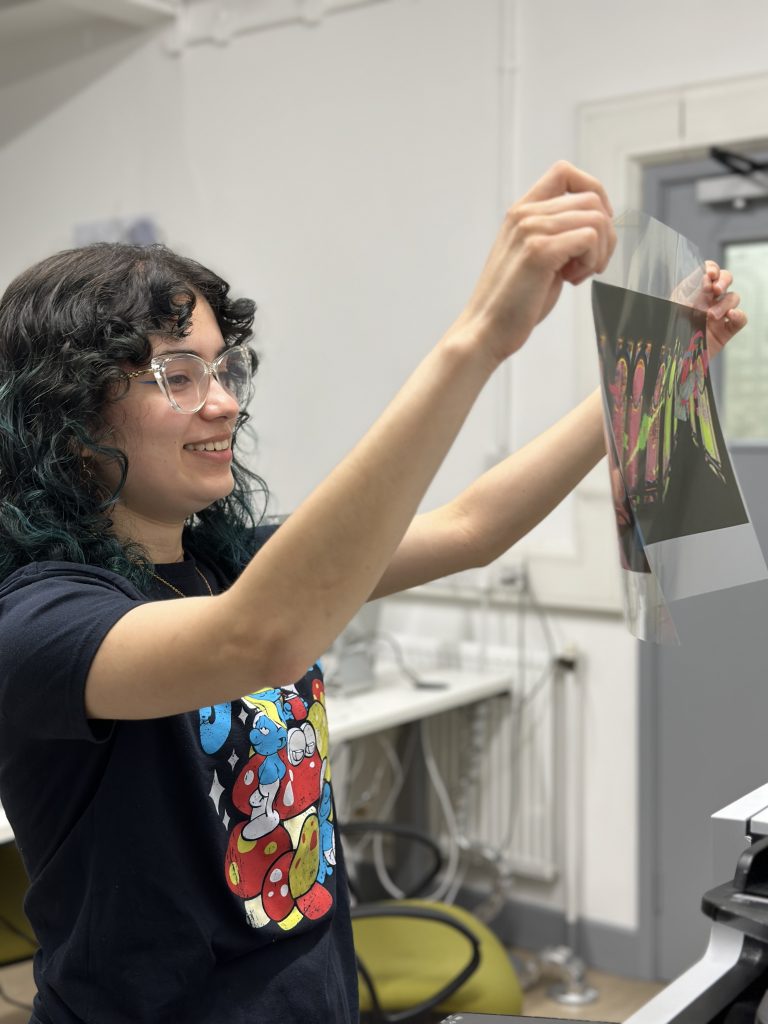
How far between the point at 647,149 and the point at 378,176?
0.85 metres

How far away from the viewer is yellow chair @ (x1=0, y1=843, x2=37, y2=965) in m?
2.36

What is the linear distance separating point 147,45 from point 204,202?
1.98 ft

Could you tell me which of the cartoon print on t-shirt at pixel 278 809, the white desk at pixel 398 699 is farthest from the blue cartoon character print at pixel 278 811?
the white desk at pixel 398 699

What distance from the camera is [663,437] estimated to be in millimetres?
1045

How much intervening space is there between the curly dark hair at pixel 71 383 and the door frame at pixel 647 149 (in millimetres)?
2120

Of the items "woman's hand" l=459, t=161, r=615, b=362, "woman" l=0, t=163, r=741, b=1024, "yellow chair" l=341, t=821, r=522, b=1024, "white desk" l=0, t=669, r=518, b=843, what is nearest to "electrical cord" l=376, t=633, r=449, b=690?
"white desk" l=0, t=669, r=518, b=843

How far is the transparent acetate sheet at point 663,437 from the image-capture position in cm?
95

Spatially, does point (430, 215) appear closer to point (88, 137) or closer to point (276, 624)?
point (88, 137)

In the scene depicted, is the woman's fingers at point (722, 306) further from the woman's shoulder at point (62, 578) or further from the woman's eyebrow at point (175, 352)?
the woman's shoulder at point (62, 578)

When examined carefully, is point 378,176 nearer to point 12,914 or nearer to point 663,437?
point 12,914

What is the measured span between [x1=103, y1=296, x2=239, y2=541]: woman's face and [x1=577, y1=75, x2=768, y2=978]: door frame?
213 cm

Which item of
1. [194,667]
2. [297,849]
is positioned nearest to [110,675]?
[194,667]

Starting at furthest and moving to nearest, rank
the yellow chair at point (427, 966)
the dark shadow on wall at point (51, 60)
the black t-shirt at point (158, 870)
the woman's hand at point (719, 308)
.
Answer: the dark shadow on wall at point (51, 60) < the yellow chair at point (427, 966) < the woman's hand at point (719, 308) < the black t-shirt at point (158, 870)

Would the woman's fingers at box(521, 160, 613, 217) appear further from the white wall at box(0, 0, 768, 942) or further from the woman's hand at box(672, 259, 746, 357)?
the white wall at box(0, 0, 768, 942)
